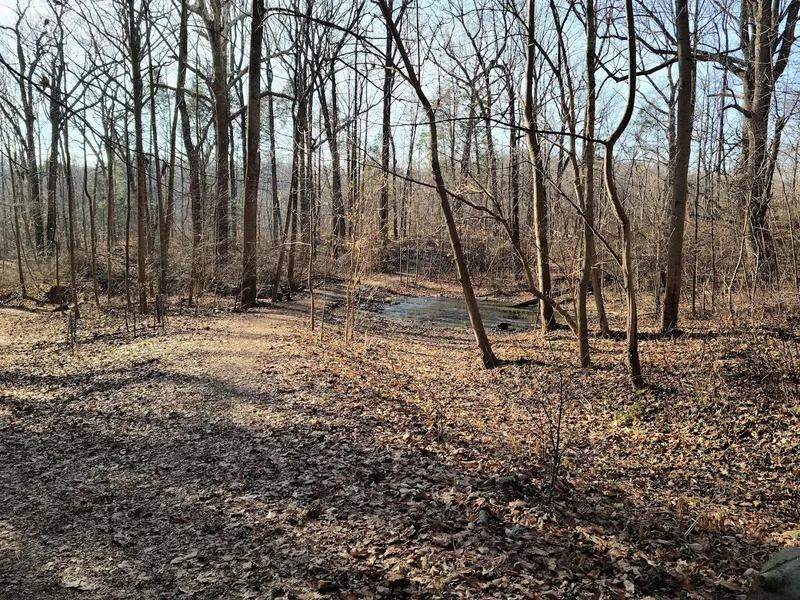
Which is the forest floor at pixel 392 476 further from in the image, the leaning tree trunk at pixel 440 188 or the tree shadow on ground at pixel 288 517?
the leaning tree trunk at pixel 440 188

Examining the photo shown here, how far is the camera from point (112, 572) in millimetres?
3777

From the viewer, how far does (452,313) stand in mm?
20734

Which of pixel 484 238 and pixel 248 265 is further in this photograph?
pixel 484 238

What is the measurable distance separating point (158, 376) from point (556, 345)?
27.9 ft

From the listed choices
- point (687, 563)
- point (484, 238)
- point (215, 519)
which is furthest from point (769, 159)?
point (484, 238)

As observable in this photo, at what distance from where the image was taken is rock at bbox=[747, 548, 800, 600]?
2982mm

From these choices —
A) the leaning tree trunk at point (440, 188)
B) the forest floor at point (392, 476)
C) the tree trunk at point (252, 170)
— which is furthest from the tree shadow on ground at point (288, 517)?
the tree trunk at point (252, 170)

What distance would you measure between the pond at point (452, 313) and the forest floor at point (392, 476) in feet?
24.4

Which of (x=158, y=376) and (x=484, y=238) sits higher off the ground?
(x=484, y=238)

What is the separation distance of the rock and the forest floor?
501mm

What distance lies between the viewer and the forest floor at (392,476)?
12.4ft

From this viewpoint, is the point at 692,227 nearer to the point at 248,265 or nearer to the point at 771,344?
the point at 771,344

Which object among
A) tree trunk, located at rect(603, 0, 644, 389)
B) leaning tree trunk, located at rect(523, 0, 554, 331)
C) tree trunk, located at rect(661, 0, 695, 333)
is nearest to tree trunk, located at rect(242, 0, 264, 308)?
leaning tree trunk, located at rect(523, 0, 554, 331)

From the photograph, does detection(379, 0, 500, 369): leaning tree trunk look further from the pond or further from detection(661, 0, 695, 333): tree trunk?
the pond
